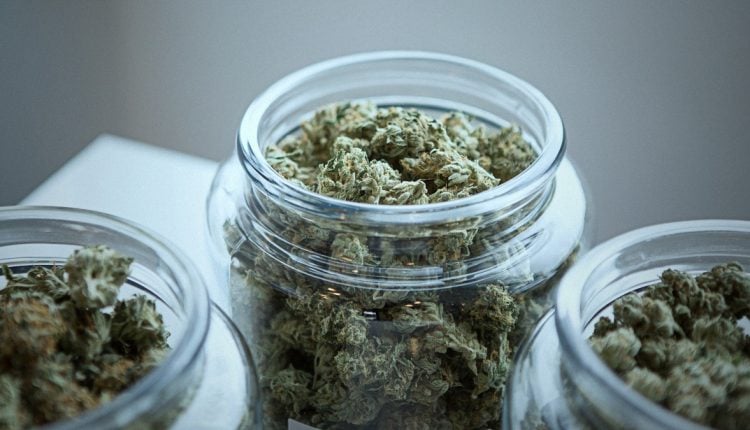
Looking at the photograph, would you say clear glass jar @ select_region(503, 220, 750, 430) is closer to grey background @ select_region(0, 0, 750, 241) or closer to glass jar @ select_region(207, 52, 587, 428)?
glass jar @ select_region(207, 52, 587, 428)

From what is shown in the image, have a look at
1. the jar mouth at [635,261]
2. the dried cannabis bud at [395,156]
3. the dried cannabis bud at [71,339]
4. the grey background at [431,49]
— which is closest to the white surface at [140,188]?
the grey background at [431,49]

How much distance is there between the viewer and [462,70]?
31.2 inches

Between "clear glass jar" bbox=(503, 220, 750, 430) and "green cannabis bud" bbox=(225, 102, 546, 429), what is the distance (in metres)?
0.05

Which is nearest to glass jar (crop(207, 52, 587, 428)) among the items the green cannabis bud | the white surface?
the green cannabis bud

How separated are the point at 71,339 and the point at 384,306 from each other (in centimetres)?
21

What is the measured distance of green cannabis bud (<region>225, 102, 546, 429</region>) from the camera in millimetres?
563

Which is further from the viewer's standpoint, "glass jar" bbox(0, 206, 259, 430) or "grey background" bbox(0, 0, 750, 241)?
"grey background" bbox(0, 0, 750, 241)

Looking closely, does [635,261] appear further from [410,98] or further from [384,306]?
[410,98]

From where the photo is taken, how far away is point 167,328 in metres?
0.59

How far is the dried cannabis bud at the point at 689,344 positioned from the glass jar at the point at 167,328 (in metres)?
0.24

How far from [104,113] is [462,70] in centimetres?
83

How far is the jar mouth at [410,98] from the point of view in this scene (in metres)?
0.56

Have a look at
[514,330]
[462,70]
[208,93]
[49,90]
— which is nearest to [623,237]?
[514,330]

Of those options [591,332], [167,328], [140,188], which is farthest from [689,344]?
[140,188]
